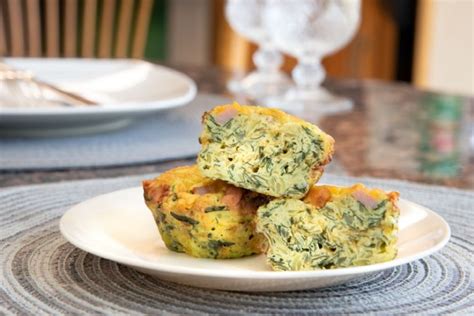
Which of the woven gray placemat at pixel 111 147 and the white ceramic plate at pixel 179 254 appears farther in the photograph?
the woven gray placemat at pixel 111 147

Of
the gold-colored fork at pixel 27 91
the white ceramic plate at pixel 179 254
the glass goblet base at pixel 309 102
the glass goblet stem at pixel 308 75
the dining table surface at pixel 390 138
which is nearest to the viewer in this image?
the white ceramic plate at pixel 179 254

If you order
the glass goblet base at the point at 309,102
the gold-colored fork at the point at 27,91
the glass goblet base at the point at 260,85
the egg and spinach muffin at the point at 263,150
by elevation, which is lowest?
the glass goblet base at the point at 260,85

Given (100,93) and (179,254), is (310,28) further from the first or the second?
(179,254)

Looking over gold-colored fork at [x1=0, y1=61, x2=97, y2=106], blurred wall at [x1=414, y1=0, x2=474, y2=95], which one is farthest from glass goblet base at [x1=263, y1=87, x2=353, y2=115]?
blurred wall at [x1=414, y1=0, x2=474, y2=95]

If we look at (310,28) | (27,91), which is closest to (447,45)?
(310,28)

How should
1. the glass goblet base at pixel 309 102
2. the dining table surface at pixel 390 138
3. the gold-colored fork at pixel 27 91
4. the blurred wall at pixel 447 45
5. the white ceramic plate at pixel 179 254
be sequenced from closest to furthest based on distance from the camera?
1. the white ceramic plate at pixel 179 254
2. the dining table surface at pixel 390 138
3. the gold-colored fork at pixel 27 91
4. the glass goblet base at pixel 309 102
5. the blurred wall at pixel 447 45

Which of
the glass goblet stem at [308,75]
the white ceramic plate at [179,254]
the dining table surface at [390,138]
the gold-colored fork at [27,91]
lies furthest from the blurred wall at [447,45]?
the white ceramic plate at [179,254]

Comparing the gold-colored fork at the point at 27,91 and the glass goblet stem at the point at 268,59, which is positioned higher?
the gold-colored fork at the point at 27,91

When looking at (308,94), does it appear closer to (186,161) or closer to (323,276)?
(186,161)

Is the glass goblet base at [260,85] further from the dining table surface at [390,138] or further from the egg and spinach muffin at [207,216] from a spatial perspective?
the egg and spinach muffin at [207,216]
